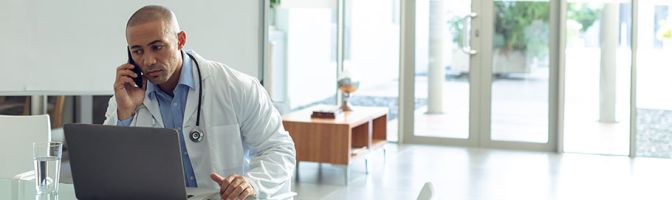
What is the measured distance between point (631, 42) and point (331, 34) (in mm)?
2545

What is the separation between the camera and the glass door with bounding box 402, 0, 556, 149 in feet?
28.1

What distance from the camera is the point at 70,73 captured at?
190 inches

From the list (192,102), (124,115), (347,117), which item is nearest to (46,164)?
(124,115)

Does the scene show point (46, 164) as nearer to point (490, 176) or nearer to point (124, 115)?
point (124, 115)

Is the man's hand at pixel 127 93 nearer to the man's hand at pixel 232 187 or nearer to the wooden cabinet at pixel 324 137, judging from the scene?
the man's hand at pixel 232 187

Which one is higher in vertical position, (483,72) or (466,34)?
(466,34)

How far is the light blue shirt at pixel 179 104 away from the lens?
9.62 feet

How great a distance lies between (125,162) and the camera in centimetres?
240

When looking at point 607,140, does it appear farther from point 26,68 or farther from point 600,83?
point 26,68

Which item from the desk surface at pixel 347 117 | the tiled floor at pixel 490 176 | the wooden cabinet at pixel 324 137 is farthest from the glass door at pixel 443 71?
the wooden cabinet at pixel 324 137

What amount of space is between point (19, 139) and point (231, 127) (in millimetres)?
1142

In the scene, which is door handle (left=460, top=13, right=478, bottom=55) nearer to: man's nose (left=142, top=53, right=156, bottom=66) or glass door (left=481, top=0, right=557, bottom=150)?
glass door (left=481, top=0, right=557, bottom=150)

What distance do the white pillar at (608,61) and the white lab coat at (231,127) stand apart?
5.83 meters

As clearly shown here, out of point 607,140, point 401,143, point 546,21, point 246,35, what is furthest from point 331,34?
point 246,35
